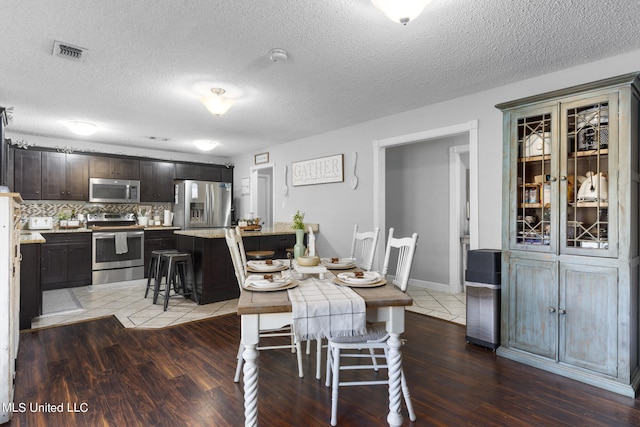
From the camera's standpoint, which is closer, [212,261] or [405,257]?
[405,257]

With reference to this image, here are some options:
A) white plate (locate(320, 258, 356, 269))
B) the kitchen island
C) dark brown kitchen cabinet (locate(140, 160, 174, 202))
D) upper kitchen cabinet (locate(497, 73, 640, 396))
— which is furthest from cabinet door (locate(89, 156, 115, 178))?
upper kitchen cabinet (locate(497, 73, 640, 396))

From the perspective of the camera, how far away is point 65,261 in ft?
17.1

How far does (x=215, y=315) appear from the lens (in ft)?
12.7

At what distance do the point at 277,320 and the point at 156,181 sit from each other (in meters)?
5.62

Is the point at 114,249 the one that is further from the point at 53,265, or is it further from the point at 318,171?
the point at 318,171

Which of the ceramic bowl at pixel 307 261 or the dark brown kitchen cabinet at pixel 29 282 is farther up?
the ceramic bowl at pixel 307 261

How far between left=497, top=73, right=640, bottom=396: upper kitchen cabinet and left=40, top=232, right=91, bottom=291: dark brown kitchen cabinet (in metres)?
5.78

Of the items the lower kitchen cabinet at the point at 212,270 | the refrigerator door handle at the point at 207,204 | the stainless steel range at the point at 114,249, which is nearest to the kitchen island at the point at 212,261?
the lower kitchen cabinet at the point at 212,270

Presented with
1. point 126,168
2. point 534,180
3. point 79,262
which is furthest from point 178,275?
point 534,180

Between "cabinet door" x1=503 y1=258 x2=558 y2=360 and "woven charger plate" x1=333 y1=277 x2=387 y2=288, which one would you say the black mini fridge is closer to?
"cabinet door" x1=503 y1=258 x2=558 y2=360


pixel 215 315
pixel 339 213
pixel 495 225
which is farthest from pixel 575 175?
pixel 215 315

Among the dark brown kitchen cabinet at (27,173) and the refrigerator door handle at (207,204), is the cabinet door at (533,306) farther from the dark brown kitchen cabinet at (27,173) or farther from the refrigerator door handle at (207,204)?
the dark brown kitchen cabinet at (27,173)

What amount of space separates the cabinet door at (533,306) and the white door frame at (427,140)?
0.75 meters

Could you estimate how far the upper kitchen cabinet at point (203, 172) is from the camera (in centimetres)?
670
